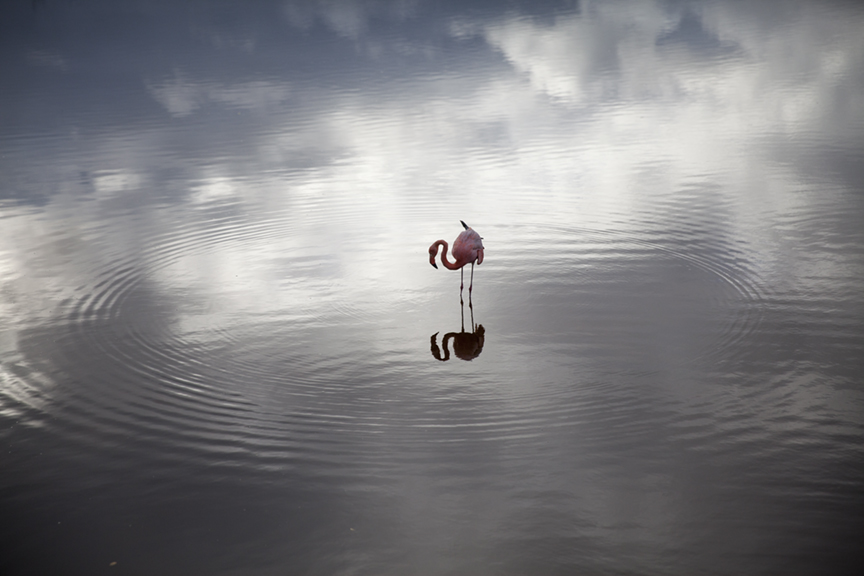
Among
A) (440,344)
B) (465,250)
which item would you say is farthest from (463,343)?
(465,250)

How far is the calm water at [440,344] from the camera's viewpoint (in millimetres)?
5578

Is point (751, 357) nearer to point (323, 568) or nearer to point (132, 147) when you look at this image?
point (323, 568)

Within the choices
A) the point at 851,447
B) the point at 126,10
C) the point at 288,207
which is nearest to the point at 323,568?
the point at 851,447

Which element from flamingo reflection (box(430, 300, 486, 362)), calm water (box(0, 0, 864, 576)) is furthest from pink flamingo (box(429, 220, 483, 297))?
flamingo reflection (box(430, 300, 486, 362))

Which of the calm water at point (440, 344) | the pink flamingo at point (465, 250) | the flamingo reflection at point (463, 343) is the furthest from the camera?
the pink flamingo at point (465, 250)

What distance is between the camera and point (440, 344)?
26.8ft

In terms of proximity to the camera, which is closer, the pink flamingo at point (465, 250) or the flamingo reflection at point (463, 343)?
the flamingo reflection at point (463, 343)

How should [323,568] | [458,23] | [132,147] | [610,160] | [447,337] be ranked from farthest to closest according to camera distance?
[458,23], [132,147], [610,160], [447,337], [323,568]

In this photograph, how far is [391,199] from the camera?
13016 mm

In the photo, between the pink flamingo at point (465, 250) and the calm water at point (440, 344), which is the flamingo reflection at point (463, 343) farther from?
the pink flamingo at point (465, 250)

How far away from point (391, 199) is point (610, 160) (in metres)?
4.56

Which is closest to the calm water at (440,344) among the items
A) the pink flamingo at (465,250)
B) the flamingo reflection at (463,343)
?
the flamingo reflection at (463,343)

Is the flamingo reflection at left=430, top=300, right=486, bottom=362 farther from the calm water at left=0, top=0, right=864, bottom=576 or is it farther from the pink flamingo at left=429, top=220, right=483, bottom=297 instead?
the pink flamingo at left=429, top=220, right=483, bottom=297

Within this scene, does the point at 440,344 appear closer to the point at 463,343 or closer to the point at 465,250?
the point at 463,343
